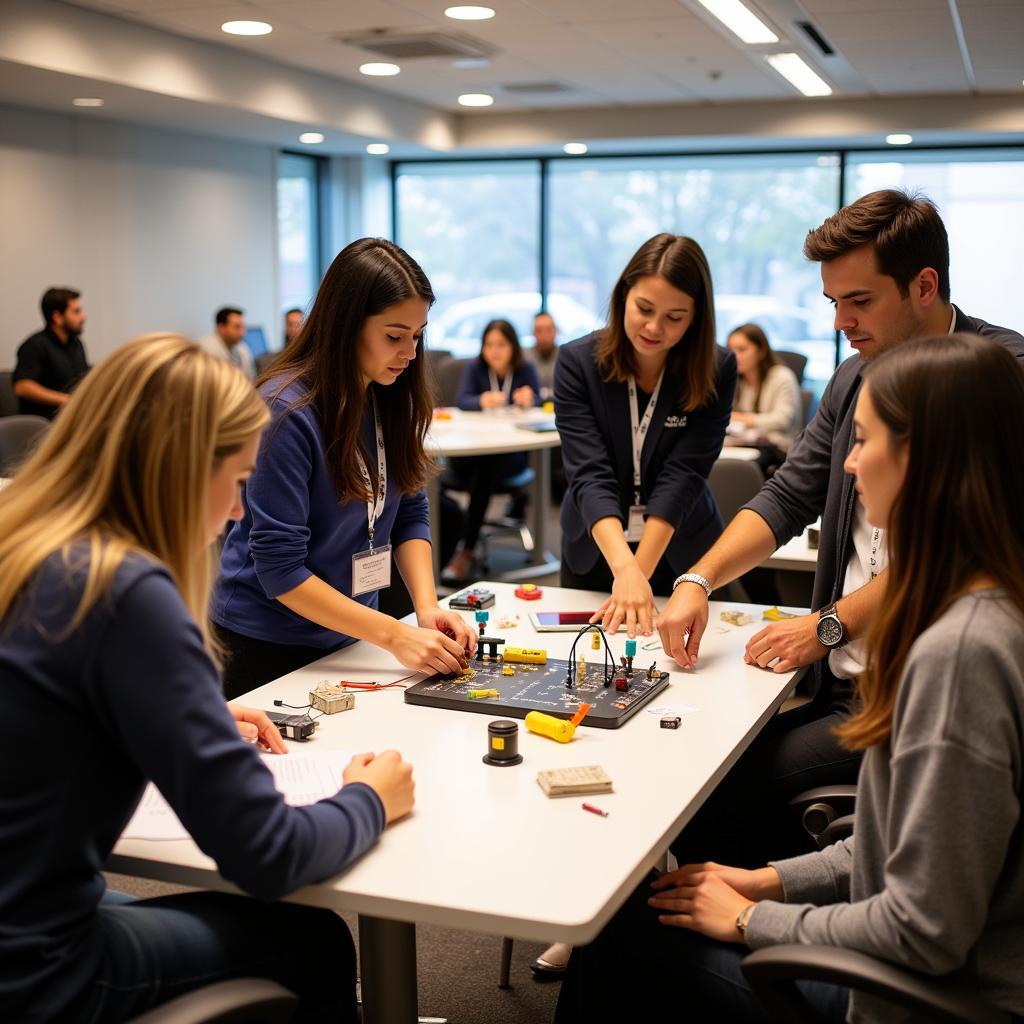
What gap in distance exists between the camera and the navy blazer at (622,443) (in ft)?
9.54

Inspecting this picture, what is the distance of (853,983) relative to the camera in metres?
1.24

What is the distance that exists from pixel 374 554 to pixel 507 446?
318cm

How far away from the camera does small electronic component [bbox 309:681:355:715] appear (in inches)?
76.2

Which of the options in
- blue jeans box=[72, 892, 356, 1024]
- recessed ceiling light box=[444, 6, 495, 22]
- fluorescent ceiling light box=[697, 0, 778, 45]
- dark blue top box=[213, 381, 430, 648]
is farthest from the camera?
recessed ceiling light box=[444, 6, 495, 22]

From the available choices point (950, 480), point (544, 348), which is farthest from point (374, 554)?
point (544, 348)

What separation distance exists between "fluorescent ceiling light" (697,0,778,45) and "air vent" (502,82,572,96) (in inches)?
86.4

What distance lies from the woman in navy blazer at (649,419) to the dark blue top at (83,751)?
1553mm

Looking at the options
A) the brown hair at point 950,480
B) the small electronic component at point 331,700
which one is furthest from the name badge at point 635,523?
the brown hair at point 950,480

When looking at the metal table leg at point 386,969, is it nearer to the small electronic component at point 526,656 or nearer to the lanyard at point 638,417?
the small electronic component at point 526,656

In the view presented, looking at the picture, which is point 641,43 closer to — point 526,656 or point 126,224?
point 126,224

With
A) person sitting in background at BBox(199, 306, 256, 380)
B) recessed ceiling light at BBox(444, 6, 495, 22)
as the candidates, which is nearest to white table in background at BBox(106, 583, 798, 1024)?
recessed ceiling light at BBox(444, 6, 495, 22)

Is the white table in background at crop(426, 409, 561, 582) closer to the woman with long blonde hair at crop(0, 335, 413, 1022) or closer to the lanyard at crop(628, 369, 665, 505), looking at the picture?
the lanyard at crop(628, 369, 665, 505)

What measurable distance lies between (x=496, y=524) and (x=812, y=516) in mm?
4589

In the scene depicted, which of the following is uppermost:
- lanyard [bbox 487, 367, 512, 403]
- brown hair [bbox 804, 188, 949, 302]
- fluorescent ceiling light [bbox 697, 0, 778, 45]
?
fluorescent ceiling light [bbox 697, 0, 778, 45]
